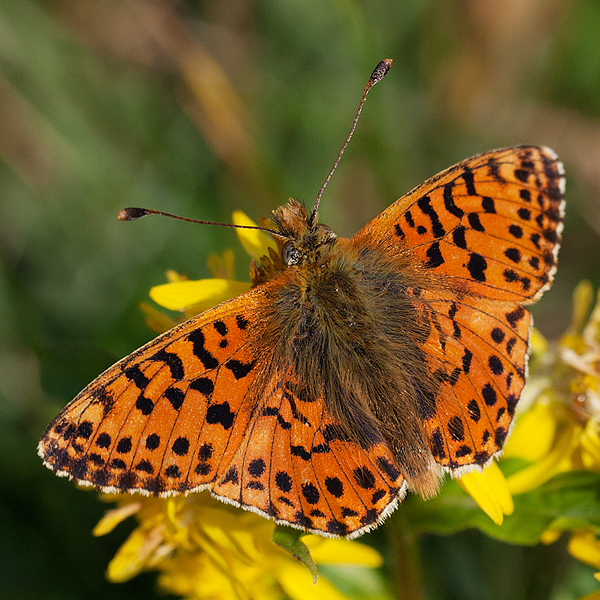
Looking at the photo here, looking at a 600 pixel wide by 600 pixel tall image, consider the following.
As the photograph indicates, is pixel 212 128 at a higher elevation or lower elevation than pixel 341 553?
higher

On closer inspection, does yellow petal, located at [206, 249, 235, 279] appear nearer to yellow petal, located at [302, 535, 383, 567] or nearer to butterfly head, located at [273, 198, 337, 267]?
butterfly head, located at [273, 198, 337, 267]

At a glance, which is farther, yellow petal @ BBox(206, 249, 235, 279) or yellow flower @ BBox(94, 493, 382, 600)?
yellow petal @ BBox(206, 249, 235, 279)

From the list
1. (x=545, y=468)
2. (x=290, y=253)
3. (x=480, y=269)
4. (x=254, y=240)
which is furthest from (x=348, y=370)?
(x=545, y=468)

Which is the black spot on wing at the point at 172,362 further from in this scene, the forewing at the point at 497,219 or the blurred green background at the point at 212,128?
the blurred green background at the point at 212,128

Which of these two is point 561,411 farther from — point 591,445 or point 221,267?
point 221,267

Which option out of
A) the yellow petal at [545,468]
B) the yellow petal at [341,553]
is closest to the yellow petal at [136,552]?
the yellow petal at [341,553]

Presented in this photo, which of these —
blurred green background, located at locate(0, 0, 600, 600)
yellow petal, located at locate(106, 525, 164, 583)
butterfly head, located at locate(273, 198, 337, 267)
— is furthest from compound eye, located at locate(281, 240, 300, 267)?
blurred green background, located at locate(0, 0, 600, 600)
